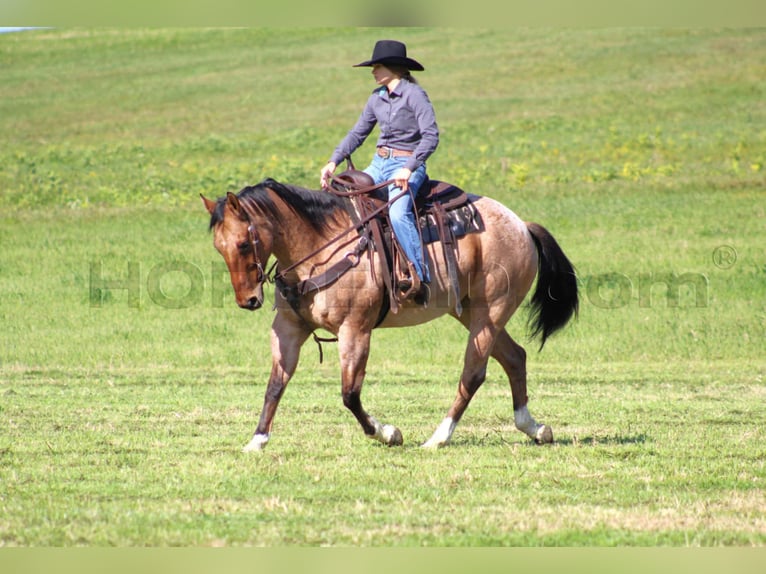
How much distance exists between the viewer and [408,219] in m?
8.82

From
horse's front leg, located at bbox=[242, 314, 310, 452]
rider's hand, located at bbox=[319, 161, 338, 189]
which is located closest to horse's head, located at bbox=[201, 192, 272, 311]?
horse's front leg, located at bbox=[242, 314, 310, 452]

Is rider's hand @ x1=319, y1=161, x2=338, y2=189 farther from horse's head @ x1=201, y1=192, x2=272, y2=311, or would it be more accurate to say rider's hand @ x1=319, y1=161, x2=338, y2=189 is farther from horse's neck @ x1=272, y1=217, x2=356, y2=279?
horse's head @ x1=201, y1=192, x2=272, y2=311

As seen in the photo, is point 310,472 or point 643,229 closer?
point 310,472

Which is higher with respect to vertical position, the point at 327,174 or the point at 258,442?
the point at 327,174

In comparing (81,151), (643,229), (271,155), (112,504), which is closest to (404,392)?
(112,504)

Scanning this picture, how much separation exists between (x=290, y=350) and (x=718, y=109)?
2512 centimetres

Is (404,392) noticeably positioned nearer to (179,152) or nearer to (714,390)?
(714,390)

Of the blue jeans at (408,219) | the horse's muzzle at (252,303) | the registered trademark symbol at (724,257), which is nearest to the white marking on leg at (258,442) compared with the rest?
the horse's muzzle at (252,303)

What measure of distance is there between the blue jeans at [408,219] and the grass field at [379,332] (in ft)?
4.77

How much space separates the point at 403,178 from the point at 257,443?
226 centimetres

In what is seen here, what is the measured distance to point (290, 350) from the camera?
8648 millimetres

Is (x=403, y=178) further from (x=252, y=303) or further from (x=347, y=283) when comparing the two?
(x=252, y=303)

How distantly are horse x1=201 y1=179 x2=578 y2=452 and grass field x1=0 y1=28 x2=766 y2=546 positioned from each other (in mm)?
494

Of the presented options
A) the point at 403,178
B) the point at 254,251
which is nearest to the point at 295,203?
the point at 254,251
